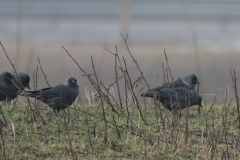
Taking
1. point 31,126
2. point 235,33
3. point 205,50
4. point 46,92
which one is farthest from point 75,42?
point 31,126

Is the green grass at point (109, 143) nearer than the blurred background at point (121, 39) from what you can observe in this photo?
Yes

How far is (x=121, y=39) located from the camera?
1709 cm

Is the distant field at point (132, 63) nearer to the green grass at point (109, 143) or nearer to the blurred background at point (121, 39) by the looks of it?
the blurred background at point (121, 39)

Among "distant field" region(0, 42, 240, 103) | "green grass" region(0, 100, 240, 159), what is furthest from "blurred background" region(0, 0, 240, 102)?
"green grass" region(0, 100, 240, 159)

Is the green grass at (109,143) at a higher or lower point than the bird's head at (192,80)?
lower

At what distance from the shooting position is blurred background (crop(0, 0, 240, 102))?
13.5 metres

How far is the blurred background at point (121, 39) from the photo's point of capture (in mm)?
13484

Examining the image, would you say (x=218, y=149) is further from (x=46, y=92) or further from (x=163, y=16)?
(x=163, y=16)

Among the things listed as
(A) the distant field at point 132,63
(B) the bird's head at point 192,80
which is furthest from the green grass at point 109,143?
(A) the distant field at point 132,63

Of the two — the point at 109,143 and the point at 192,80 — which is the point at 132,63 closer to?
the point at 192,80

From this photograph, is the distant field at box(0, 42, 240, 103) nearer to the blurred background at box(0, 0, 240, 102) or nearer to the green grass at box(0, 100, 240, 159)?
the blurred background at box(0, 0, 240, 102)

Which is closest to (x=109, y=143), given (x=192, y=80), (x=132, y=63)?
(x=192, y=80)

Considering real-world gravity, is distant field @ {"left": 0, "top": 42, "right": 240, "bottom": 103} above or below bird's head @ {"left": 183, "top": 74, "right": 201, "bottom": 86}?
above

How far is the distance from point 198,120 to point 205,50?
1006cm
